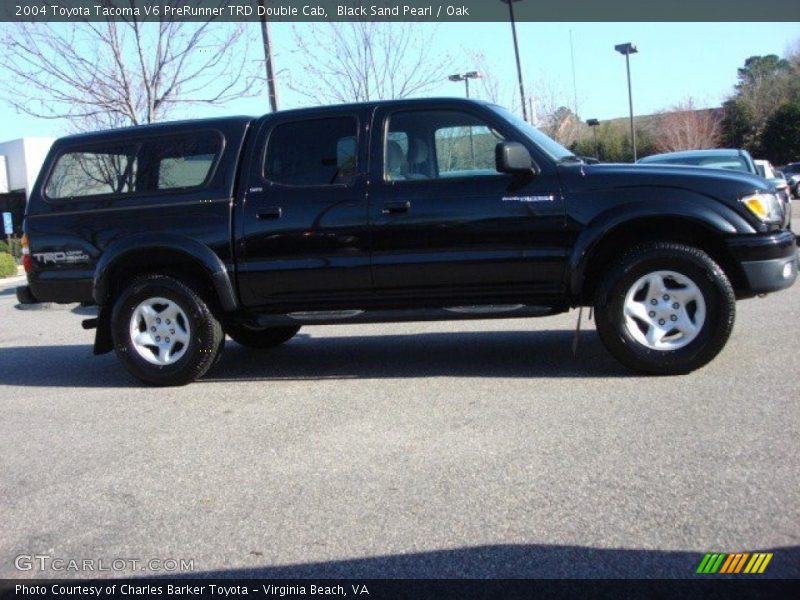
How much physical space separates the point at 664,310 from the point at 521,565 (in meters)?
3.08

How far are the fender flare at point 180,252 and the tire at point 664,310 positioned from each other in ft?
8.95

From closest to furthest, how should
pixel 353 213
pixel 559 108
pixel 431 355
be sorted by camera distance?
pixel 353 213 < pixel 431 355 < pixel 559 108

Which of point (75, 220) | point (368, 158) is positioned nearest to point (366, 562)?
point (368, 158)

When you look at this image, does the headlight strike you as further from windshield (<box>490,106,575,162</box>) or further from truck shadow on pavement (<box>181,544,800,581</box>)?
truck shadow on pavement (<box>181,544,800,581</box>)

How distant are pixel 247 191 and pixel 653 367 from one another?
3.21m

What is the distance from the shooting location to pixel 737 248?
5.55 metres

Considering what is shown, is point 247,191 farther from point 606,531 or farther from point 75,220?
point 606,531

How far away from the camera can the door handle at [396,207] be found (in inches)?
235

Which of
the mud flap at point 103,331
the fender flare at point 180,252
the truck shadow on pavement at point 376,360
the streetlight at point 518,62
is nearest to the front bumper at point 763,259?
the truck shadow on pavement at point 376,360

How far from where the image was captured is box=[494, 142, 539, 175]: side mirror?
5.64m

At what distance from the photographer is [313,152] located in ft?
20.7

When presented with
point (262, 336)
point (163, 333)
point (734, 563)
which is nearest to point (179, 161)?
point (163, 333)

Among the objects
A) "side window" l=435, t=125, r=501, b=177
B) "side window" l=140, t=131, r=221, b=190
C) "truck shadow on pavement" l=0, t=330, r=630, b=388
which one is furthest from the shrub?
"side window" l=435, t=125, r=501, b=177

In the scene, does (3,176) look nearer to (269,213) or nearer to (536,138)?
(269,213)
